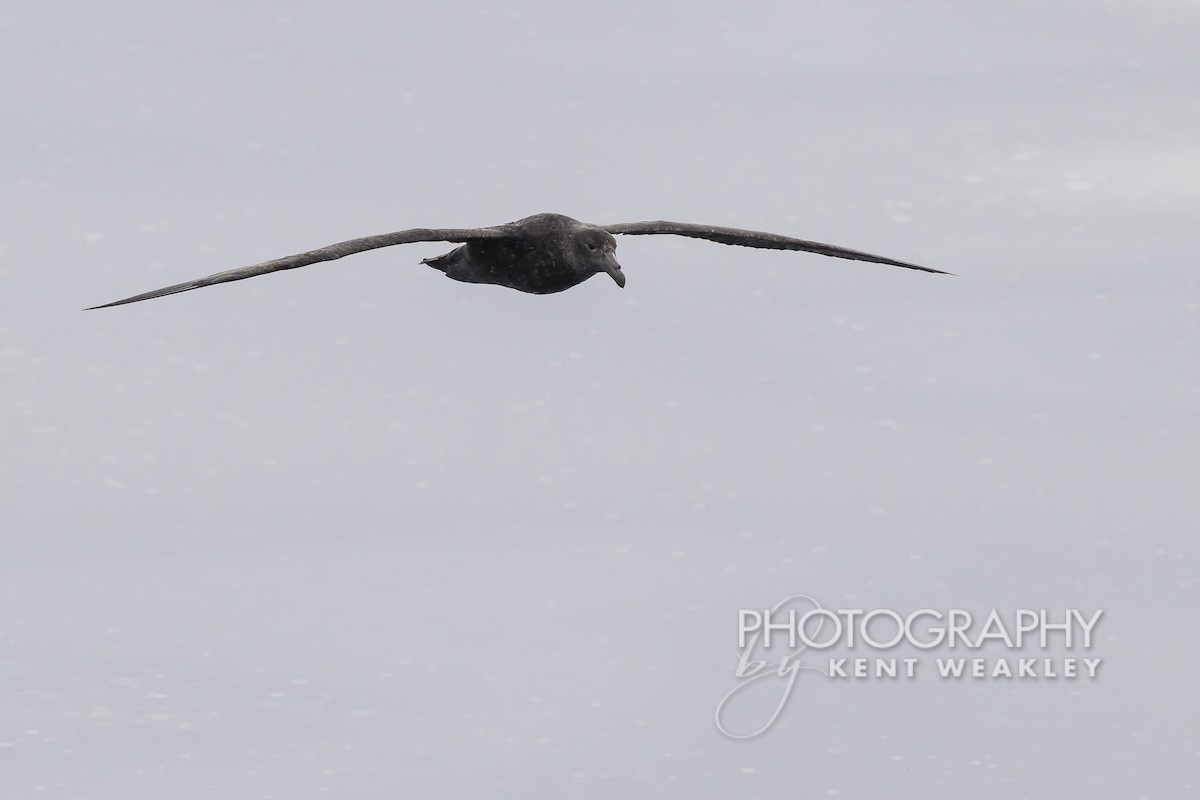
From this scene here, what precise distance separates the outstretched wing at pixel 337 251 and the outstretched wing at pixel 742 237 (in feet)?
3.94

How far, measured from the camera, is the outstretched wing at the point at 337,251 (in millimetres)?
12406

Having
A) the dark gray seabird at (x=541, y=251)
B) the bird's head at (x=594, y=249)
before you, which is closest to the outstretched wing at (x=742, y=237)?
the dark gray seabird at (x=541, y=251)

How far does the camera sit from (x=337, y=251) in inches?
531

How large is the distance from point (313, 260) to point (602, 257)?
306 cm

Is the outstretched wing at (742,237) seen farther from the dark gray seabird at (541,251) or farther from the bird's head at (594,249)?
→ the bird's head at (594,249)

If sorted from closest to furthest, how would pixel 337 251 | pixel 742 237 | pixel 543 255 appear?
pixel 337 251
pixel 543 255
pixel 742 237

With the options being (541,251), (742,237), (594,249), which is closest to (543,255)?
(541,251)

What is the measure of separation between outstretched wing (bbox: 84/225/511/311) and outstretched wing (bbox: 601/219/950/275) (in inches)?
47.2

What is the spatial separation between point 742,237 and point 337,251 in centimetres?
465

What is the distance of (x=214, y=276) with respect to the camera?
1258 cm

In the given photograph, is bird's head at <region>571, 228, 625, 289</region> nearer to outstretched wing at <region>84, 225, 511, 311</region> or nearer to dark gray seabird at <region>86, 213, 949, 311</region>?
dark gray seabird at <region>86, 213, 949, 311</region>

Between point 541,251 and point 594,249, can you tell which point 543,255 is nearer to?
point 541,251

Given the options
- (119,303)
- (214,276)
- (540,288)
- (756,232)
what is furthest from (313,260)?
(756,232)

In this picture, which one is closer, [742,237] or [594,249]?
[594,249]
